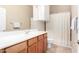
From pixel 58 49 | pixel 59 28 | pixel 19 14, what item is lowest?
pixel 58 49

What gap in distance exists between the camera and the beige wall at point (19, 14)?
1.39m

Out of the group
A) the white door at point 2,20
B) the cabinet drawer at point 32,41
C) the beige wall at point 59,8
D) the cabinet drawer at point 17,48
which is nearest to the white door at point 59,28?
the beige wall at point 59,8

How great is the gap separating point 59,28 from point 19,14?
1.56ft

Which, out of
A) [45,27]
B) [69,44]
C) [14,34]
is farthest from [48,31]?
[14,34]

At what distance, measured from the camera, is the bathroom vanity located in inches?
51.4

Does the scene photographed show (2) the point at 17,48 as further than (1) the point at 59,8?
No

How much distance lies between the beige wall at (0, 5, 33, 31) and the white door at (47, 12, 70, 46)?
0.80ft

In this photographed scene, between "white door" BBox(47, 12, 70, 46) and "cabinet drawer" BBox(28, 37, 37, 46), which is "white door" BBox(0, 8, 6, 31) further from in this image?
"white door" BBox(47, 12, 70, 46)

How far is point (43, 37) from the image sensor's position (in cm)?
142

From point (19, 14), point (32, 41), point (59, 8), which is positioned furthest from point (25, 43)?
point (59, 8)

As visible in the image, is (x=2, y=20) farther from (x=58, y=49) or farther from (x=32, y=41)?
(x=58, y=49)

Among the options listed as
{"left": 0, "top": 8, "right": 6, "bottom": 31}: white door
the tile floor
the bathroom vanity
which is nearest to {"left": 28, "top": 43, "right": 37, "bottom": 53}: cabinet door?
the bathroom vanity

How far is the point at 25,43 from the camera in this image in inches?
54.9
